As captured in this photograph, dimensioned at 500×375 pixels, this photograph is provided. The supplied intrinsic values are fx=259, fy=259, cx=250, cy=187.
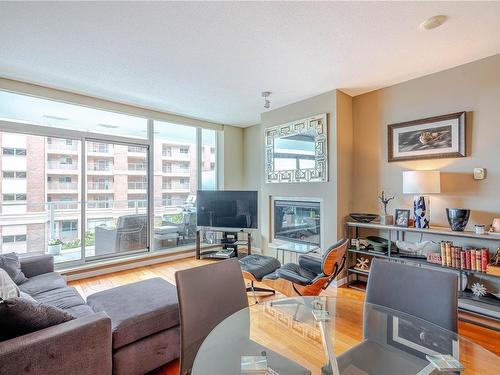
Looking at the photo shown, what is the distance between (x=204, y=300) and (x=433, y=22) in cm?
271

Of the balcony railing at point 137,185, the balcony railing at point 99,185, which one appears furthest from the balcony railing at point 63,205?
the balcony railing at point 137,185

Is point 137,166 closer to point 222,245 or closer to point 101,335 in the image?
point 222,245

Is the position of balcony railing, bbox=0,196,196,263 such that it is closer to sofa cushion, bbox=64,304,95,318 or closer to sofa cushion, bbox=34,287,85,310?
sofa cushion, bbox=34,287,85,310

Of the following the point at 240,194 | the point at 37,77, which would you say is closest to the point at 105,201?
the point at 37,77

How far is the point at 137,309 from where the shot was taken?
1.88 meters

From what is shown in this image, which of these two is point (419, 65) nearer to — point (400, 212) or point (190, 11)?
point (400, 212)

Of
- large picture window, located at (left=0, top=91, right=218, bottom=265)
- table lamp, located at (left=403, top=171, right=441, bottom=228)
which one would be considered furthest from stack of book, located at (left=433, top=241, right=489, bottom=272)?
large picture window, located at (left=0, top=91, right=218, bottom=265)

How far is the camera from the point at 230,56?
265 centimetres

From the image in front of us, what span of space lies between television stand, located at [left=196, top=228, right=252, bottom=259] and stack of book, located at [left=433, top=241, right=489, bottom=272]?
110 inches

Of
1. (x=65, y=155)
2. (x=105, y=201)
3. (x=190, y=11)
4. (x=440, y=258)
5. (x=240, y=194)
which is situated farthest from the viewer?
(x=240, y=194)

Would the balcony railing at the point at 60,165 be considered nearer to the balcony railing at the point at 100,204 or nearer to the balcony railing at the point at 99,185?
the balcony railing at the point at 99,185

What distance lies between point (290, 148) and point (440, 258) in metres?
2.44

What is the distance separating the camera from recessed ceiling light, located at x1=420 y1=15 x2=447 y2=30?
204 centimetres

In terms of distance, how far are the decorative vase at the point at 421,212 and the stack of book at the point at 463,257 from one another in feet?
0.90
